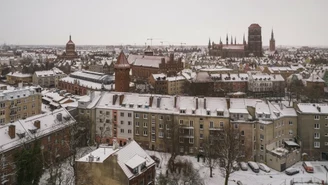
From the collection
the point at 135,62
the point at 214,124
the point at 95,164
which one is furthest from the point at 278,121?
the point at 135,62

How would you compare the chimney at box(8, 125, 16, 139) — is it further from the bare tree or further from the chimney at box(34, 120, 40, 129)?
the bare tree

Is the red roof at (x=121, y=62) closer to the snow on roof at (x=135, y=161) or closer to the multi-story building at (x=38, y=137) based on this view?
the multi-story building at (x=38, y=137)

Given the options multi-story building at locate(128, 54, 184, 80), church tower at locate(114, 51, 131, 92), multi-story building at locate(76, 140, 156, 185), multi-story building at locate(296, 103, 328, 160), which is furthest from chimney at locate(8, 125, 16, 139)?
multi-story building at locate(128, 54, 184, 80)

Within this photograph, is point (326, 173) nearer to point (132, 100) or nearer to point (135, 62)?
point (132, 100)

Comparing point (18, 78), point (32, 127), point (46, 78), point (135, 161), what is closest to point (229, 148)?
point (135, 161)

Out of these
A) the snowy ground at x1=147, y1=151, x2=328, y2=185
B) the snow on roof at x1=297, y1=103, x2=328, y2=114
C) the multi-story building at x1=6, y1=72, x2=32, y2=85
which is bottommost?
the snowy ground at x1=147, y1=151, x2=328, y2=185

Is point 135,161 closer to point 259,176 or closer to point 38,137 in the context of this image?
point 38,137
